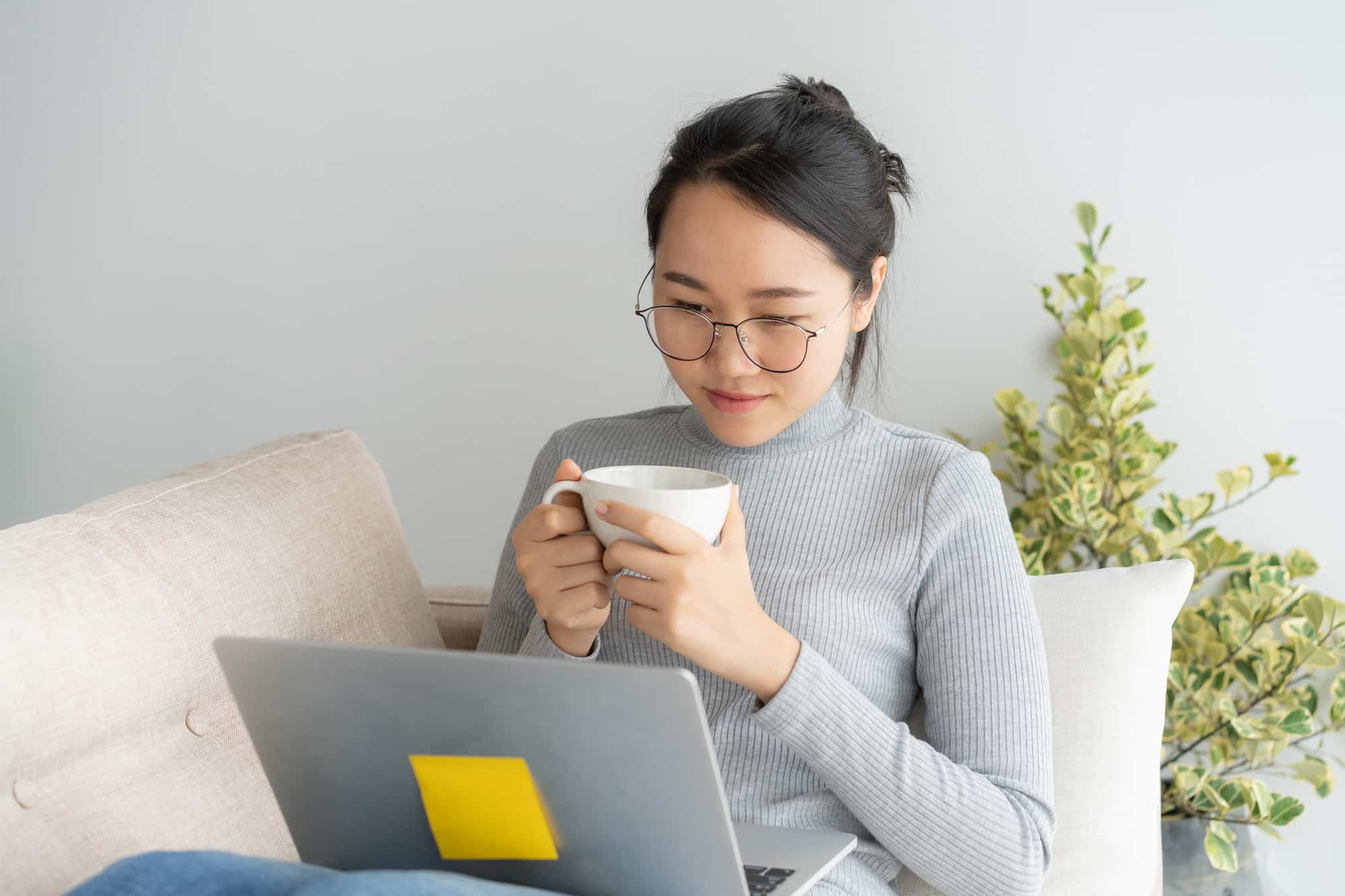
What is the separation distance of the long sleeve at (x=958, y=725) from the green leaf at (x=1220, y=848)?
2.48ft

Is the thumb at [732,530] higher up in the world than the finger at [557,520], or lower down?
lower down

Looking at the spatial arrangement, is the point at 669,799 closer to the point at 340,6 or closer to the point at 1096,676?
the point at 1096,676

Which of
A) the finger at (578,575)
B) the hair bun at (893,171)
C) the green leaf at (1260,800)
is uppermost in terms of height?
the hair bun at (893,171)

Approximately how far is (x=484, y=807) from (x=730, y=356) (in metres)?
0.53

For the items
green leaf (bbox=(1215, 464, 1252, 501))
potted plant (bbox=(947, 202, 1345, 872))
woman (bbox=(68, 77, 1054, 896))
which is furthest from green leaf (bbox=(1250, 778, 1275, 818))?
woman (bbox=(68, 77, 1054, 896))

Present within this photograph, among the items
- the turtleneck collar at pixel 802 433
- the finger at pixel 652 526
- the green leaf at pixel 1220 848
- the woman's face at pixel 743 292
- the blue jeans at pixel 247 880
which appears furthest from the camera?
the green leaf at pixel 1220 848

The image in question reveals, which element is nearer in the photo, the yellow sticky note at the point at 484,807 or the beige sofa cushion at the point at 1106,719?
the yellow sticky note at the point at 484,807

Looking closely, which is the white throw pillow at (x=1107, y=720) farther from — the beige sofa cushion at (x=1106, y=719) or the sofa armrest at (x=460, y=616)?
the sofa armrest at (x=460, y=616)

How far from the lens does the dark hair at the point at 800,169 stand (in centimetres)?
116

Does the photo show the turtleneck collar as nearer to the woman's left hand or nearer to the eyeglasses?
the eyeglasses

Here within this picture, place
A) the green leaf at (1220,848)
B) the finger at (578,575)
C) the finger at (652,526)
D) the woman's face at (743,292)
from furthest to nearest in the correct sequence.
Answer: the green leaf at (1220,848), the woman's face at (743,292), the finger at (578,575), the finger at (652,526)

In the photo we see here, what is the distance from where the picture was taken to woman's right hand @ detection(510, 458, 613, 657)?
956 millimetres

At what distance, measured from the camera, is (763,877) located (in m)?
0.92

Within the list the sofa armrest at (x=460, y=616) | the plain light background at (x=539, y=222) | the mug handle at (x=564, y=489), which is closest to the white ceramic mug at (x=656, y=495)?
the mug handle at (x=564, y=489)
